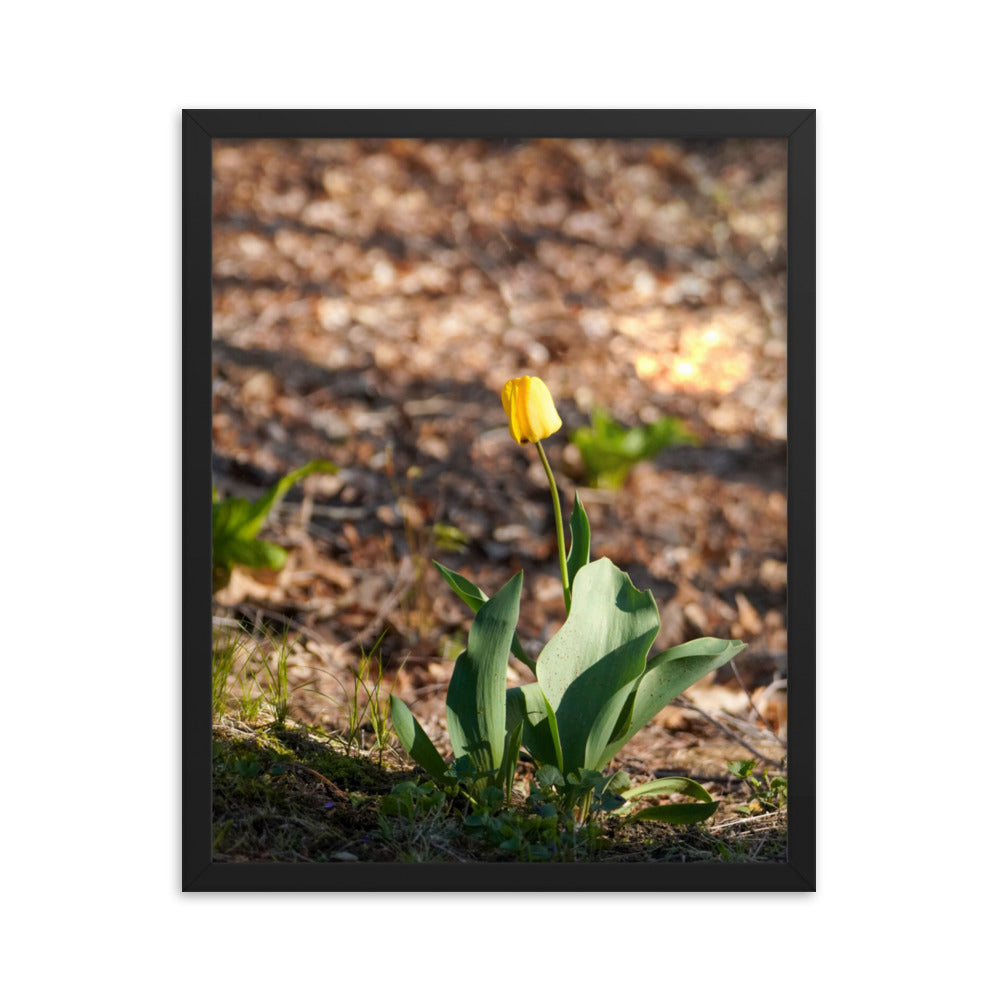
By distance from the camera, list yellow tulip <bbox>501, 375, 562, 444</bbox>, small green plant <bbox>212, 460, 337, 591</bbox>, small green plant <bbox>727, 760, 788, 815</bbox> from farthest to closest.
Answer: small green plant <bbox>212, 460, 337, 591</bbox>
small green plant <bbox>727, 760, 788, 815</bbox>
yellow tulip <bbox>501, 375, 562, 444</bbox>

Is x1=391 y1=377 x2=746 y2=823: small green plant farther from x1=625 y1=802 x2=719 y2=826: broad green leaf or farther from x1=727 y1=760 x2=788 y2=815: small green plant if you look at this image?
x1=727 y1=760 x2=788 y2=815: small green plant

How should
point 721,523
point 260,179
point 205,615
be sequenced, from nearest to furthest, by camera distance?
1. point 205,615
2. point 721,523
3. point 260,179

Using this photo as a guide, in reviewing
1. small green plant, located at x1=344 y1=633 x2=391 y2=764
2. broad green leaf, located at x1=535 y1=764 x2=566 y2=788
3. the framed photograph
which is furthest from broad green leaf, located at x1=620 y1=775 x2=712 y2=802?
small green plant, located at x1=344 y1=633 x2=391 y2=764

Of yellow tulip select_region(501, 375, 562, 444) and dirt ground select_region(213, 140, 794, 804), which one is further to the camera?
dirt ground select_region(213, 140, 794, 804)

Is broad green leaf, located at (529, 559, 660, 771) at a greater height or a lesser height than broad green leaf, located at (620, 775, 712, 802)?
greater

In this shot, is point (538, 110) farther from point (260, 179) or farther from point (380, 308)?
point (260, 179)
